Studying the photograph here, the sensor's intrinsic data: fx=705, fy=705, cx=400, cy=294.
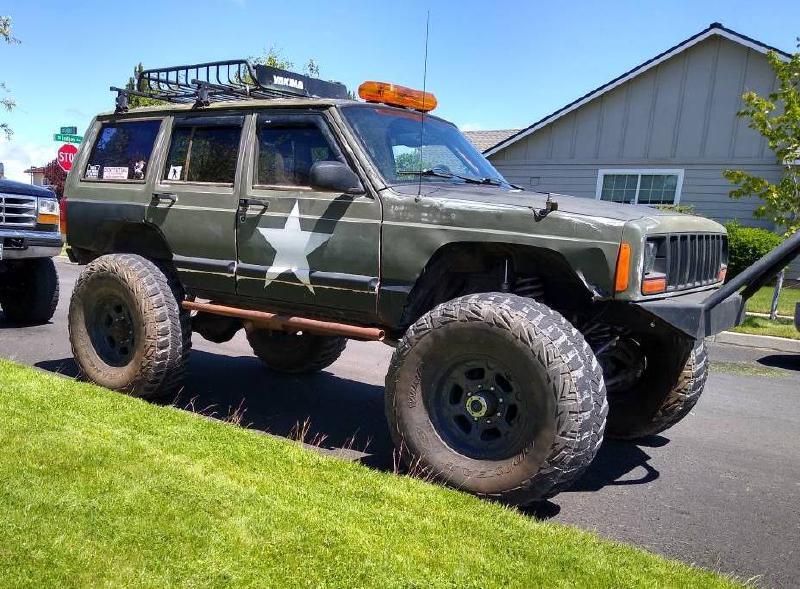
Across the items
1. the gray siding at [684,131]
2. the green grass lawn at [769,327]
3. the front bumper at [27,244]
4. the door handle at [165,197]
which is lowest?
the green grass lawn at [769,327]

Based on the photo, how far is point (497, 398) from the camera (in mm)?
3666

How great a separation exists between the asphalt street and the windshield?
1.80 meters

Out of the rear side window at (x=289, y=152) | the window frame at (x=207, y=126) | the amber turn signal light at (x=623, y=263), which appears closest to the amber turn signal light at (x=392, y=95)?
the rear side window at (x=289, y=152)

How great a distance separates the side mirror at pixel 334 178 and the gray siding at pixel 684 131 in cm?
1507

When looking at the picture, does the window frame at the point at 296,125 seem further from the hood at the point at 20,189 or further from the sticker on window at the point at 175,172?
the hood at the point at 20,189

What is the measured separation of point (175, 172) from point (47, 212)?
3727 millimetres

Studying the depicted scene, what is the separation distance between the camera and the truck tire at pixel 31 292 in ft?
27.0

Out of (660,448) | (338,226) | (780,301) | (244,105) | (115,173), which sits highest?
(244,105)

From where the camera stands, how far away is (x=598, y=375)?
3.47m

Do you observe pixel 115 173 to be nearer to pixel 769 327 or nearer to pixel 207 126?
→ pixel 207 126

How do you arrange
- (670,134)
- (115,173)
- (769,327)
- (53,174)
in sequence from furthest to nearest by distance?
(53,174) → (670,134) → (769,327) → (115,173)

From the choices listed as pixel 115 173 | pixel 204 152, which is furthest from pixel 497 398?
pixel 115 173

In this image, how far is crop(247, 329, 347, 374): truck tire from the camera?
20.6 ft

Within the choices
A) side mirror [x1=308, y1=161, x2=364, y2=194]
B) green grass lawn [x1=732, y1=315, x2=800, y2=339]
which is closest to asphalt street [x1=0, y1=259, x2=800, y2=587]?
side mirror [x1=308, y1=161, x2=364, y2=194]
